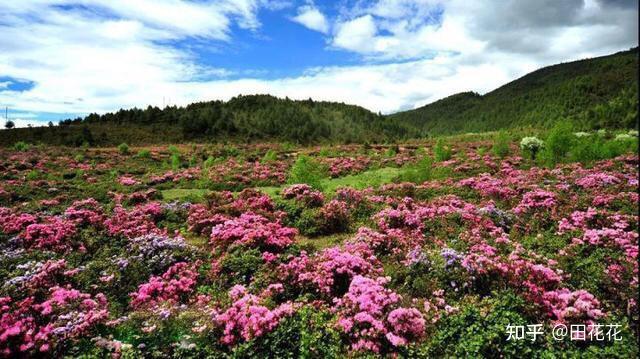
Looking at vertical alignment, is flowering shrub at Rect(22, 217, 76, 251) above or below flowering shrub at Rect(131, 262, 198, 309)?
above

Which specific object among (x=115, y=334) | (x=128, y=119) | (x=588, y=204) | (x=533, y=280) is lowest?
(x=115, y=334)

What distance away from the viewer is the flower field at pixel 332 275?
612 centimetres

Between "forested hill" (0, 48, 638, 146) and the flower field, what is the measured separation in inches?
2623

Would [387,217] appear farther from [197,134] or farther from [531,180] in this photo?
[197,134]

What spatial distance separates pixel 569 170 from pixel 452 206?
8.70m

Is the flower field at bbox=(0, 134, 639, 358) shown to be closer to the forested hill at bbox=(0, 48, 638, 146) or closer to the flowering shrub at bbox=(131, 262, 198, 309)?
the flowering shrub at bbox=(131, 262, 198, 309)

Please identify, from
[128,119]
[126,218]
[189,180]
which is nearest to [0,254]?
[126,218]

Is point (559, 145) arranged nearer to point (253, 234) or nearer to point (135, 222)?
point (253, 234)

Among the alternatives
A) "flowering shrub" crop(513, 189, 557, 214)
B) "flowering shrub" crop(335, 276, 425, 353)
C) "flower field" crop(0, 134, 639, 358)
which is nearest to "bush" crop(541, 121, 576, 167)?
"flower field" crop(0, 134, 639, 358)

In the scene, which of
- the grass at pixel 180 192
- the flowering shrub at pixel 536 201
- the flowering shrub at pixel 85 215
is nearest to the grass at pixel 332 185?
the grass at pixel 180 192

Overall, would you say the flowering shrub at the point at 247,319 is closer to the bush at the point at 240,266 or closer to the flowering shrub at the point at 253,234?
the bush at the point at 240,266

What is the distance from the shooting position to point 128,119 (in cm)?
10869

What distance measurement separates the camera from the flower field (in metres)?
6.12

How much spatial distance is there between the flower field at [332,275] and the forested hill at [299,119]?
66.6 meters
